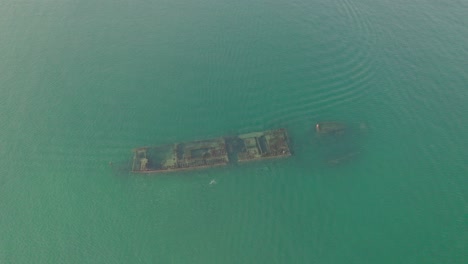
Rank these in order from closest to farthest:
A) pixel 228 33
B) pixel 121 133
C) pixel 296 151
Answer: pixel 296 151 < pixel 121 133 < pixel 228 33

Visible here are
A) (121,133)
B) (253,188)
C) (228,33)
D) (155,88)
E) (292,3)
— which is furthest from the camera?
(292,3)

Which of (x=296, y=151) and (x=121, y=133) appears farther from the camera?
(x=121, y=133)

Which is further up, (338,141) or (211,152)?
(211,152)

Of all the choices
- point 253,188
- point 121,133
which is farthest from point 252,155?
point 121,133

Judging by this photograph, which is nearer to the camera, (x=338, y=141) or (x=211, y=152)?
(x=211, y=152)

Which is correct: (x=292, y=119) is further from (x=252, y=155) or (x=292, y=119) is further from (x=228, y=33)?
(x=228, y=33)

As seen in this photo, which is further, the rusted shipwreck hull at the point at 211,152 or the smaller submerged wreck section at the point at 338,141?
the smaller submerged wreck section at the point at 338,141

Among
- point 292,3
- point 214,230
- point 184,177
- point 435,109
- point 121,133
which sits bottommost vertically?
point 214,230

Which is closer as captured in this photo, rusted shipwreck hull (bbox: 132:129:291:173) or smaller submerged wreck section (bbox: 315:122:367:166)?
rusted shipwreck hull (bbox: 132:129:291:173)
